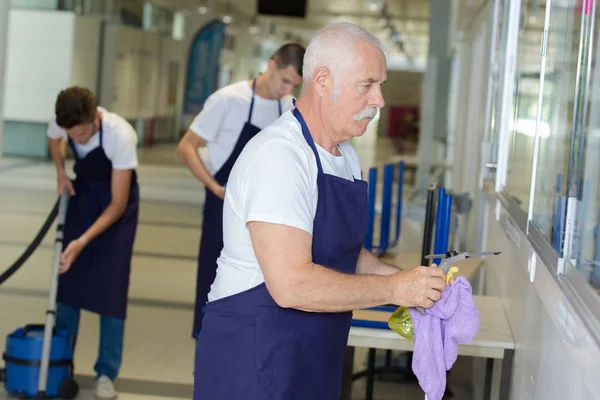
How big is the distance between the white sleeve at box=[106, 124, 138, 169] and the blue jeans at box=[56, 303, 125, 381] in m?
0.69

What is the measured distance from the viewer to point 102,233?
165 inches

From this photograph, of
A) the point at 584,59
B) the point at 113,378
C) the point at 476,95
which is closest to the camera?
the point at 584,59

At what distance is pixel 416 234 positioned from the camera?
5117 millimetres

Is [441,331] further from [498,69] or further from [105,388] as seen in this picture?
[498,69]

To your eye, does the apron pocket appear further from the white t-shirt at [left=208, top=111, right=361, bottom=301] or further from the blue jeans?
the blue jeans

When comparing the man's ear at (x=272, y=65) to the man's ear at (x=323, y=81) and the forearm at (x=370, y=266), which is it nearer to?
the forearm at (x=370, y=266)

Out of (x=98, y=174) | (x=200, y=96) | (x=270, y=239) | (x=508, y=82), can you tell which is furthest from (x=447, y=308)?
(x=200, y=96)

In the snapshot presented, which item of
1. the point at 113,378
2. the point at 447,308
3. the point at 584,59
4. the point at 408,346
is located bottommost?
the point at 113,378

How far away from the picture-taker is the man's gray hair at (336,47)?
74.1 inches

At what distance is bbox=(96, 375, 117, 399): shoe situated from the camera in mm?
4164

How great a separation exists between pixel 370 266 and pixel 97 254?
218 centimetres

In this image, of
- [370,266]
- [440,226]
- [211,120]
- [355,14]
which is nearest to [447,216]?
[440,226]

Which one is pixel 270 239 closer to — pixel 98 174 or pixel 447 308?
pixel 447 308

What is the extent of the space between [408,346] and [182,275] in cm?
447
